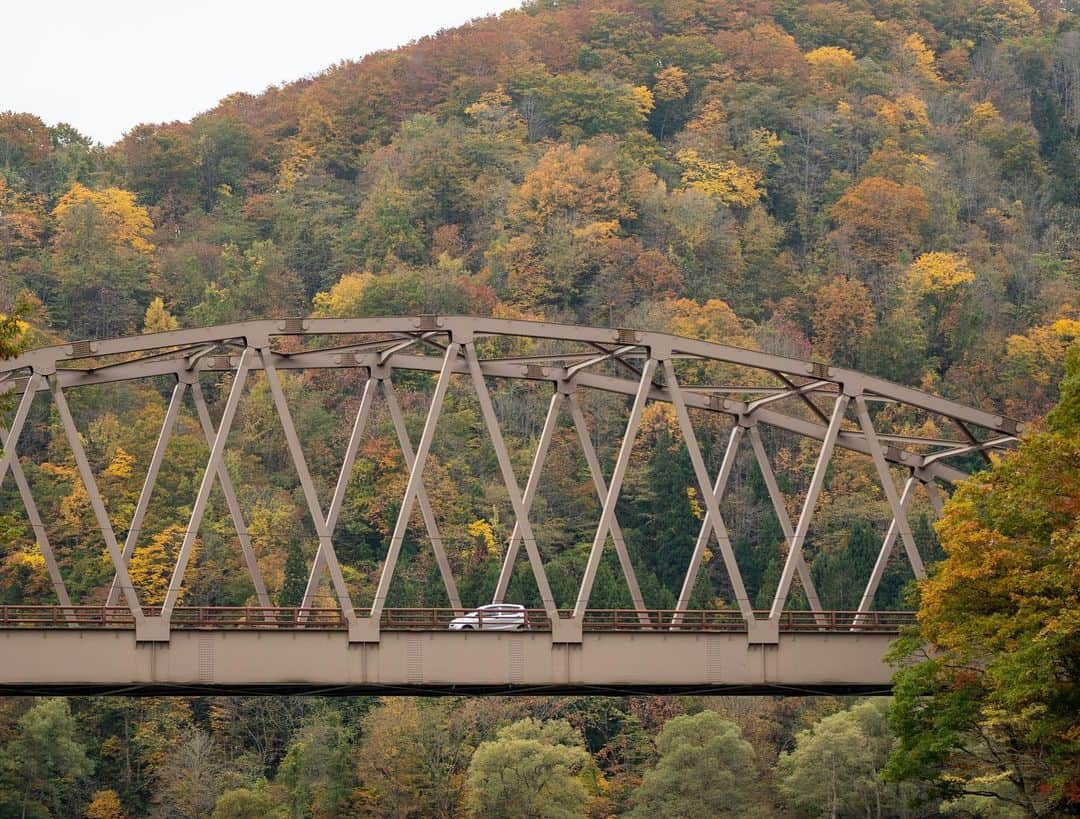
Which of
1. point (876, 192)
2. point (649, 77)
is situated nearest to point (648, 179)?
point (876, 192)

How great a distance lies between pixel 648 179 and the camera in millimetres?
153500

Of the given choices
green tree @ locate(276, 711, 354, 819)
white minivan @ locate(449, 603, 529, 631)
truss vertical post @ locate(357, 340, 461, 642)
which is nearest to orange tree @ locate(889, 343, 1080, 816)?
white minivan @ locate(449, 603, 529, 631)

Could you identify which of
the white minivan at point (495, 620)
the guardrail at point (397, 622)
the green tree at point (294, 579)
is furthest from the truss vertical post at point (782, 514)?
the green tree at point (294, 579)

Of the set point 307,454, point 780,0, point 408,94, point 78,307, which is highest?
point 780,0

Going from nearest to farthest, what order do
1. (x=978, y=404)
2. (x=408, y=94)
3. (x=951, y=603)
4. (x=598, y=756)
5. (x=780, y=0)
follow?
1. (x=951, y=603)
2. (x=598, y=756)
3. (x=978, y=404)
4. (x=408, y=94)
5. (x=780, y=0)

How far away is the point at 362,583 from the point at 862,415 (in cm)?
5760

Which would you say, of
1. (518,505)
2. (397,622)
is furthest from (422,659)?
(518,505)

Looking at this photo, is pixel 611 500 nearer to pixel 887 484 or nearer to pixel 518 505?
pixel 518 505

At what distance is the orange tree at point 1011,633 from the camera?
4691 centimetres

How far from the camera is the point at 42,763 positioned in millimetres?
95125

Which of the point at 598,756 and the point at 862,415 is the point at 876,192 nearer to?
the point at 598,756

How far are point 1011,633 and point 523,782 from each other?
4667 centimetres

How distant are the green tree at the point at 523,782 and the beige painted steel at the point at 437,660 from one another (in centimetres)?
3952

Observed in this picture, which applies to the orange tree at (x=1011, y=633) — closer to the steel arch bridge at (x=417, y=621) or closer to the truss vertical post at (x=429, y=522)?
the steel arch bridge at (x=417, y=621)
